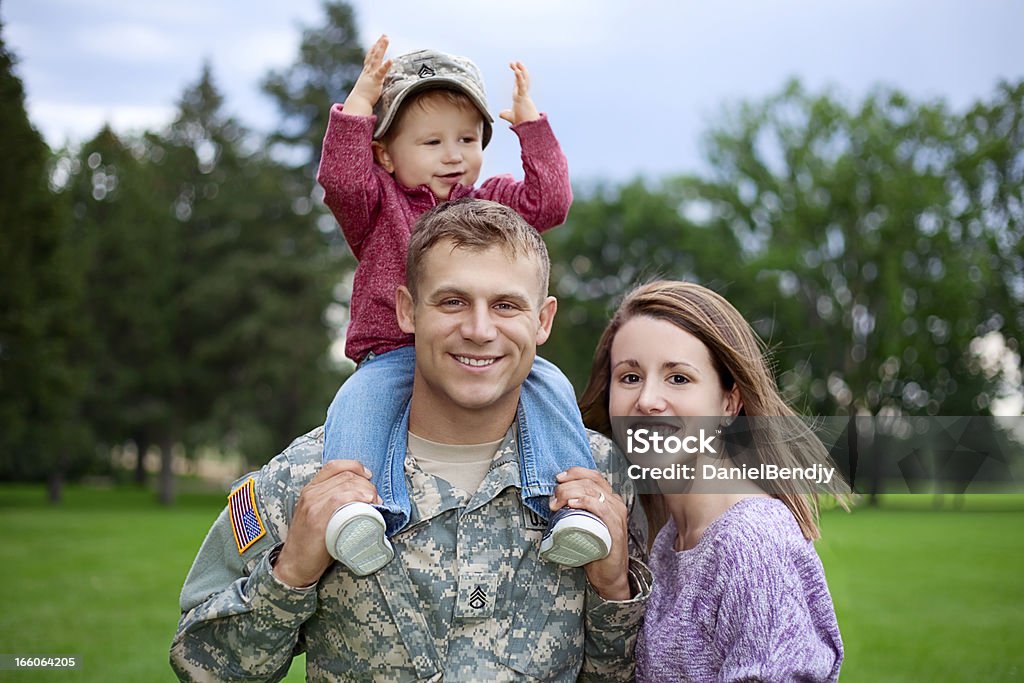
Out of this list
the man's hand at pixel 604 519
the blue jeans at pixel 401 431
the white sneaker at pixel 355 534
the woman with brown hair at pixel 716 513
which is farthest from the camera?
the blue jeans at pixel 401 431

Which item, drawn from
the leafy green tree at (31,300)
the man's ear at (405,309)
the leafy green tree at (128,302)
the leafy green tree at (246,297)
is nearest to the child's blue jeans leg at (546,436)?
the man's ear at (405,309)

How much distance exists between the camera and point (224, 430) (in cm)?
3953

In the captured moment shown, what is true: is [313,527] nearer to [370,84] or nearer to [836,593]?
[370,84]

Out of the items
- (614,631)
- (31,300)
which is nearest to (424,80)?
(614,631)

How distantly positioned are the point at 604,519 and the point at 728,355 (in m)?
0.84

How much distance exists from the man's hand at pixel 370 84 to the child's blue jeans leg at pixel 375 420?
998 mm

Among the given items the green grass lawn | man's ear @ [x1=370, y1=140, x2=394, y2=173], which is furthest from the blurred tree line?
man's ear @ [x1=370, y1=140, x2=394, y2=173]

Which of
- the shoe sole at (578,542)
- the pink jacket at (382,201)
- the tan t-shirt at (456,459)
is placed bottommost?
the shoe sole at (578,542)

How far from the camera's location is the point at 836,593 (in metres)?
18.4

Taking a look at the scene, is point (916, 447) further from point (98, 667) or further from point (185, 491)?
point (185, 491)

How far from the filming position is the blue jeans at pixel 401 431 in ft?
11.3

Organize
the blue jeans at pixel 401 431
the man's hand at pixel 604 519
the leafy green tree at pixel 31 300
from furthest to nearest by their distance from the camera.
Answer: the leafy green tree at pixel 31 300 < the blue jeans at pixel 401 431 < the man's hand at pixel 604 519

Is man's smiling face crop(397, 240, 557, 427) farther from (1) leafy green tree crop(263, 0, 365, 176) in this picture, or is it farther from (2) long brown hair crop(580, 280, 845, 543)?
(1) leafy green tree crop(263, 0, 365, 176)

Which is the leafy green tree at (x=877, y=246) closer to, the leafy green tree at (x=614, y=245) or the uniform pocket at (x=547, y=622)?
the leafy green tree at (x=614, y=245)
